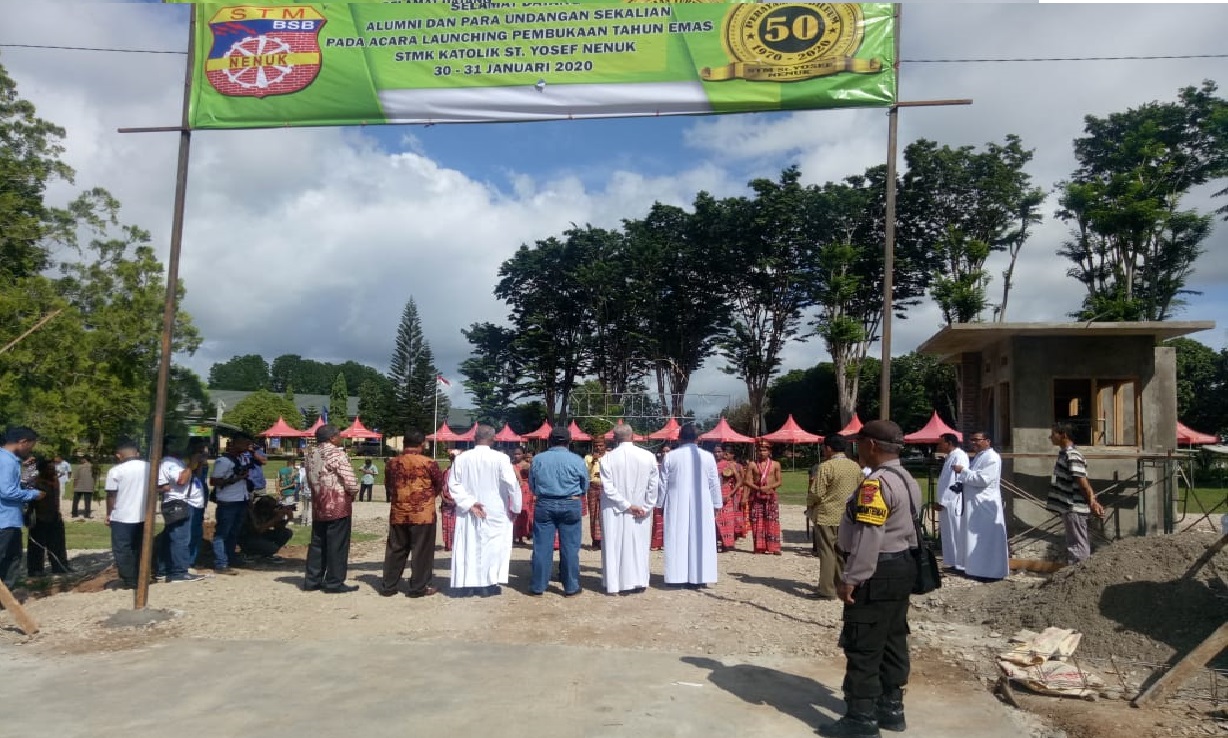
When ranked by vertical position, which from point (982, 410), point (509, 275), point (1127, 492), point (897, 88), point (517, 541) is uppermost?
point (509, 275)

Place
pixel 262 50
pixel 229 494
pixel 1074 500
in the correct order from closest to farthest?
pixel 262 50 < pixel 1074 500 < pixel 229 494

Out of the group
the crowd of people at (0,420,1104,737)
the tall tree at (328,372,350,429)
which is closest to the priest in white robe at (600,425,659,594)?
the crowd of people at (0,420,1104,737)

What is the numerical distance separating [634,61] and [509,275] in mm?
47632

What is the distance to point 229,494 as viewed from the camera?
10156mm

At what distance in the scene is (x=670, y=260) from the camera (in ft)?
160

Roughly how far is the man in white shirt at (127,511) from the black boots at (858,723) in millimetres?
7344

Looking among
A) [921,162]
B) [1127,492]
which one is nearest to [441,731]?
[1127,492]

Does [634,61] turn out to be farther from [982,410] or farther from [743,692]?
[982,410]

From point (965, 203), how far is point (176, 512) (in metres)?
36.7

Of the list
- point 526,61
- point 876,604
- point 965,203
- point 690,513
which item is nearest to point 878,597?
point 876,604

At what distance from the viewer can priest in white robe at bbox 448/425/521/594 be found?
891 centimetres

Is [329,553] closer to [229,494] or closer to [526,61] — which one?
[229,494]

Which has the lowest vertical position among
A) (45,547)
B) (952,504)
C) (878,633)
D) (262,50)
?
(45,547)

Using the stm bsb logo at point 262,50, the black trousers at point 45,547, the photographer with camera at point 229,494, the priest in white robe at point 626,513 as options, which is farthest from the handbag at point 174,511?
→ the priest in white robe at point 626,513
